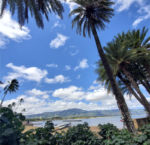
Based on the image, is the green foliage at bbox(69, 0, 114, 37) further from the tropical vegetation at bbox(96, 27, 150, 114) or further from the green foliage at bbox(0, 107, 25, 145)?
the green foliage at bbox(0, 107, 25, 145)

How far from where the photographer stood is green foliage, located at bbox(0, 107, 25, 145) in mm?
952

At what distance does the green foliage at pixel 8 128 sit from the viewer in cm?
95

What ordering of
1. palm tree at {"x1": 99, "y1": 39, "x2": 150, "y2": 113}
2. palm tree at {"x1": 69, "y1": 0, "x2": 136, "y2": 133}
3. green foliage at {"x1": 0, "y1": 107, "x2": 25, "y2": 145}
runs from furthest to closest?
palm tree at {"x1": 99, "y1": 39, "x2": 150, "y2": 113}
palm tree at {"x1": 69, "y1": 0, "x2": 136, "y2": 133}
green foliage at {"x1": 0, "y1": 107, "x2": 25, "y2": 145}

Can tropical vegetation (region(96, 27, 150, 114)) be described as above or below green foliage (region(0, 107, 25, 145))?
above

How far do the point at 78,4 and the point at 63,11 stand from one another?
1.10 metres

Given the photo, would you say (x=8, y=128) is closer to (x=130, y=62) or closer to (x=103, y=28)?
(x=103, y=28)

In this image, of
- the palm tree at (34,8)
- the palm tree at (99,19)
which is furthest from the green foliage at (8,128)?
the palm tree at (34,8)

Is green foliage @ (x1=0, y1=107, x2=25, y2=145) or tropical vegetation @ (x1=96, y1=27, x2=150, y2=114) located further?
tropical vegetation @ (x1=96, y1=27, x2=150, y2=114)

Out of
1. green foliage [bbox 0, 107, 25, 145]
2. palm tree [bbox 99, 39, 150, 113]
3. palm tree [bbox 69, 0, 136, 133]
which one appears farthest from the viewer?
palm tree [bbox 99, 39, 150, 113]

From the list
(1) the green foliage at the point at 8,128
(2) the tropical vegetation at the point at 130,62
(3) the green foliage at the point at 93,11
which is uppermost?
(3) the green foliage at the point at 93,11

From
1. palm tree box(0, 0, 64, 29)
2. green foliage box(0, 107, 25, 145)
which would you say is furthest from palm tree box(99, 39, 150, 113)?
green foliage box(0, 107, 25, 145)

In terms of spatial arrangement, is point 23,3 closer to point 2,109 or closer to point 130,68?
point 2,109

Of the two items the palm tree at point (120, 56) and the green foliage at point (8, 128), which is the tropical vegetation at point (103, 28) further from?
the green foliage at point (8, 128)

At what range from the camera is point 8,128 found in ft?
3.24
